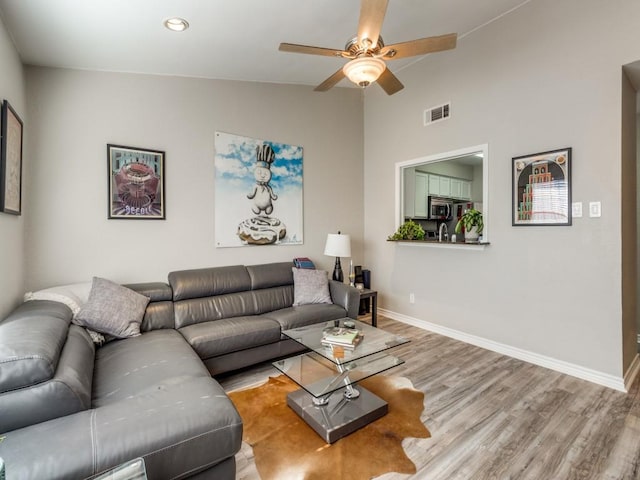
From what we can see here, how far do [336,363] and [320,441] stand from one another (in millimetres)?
445

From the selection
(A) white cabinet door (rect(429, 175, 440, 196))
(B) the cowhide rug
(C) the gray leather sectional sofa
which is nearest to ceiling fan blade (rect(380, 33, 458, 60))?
(C) the gray leather sectional sofa

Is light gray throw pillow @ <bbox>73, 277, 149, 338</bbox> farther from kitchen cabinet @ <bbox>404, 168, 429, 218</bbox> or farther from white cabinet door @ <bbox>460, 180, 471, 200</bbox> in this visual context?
white cabinet door @ <bbox>460, 180, 471, 200</bbox>

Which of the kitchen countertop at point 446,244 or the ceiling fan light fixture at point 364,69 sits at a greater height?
the ceiling fan light fixture at point 364,69

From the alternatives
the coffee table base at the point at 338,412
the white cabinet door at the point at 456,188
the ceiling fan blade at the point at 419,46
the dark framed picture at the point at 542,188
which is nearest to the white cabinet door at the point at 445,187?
the white cabinet door at the point at 456,188

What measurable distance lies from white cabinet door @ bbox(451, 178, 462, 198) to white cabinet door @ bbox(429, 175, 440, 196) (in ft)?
1.40

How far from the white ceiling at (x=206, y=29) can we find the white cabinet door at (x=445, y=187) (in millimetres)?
2305

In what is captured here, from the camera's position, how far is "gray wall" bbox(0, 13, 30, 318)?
2.11 meters

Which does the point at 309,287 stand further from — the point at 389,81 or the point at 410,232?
the point at 389,81

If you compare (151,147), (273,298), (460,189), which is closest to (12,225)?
(151,147)

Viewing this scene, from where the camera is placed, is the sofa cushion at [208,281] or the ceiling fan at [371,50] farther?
the sofa cushion at [208,281]

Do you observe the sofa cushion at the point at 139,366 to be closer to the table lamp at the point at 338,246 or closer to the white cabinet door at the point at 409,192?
the table lamp at the point at 338,246

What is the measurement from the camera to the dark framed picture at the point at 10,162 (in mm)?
2039

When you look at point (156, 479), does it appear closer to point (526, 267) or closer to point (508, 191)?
point (526, 267)

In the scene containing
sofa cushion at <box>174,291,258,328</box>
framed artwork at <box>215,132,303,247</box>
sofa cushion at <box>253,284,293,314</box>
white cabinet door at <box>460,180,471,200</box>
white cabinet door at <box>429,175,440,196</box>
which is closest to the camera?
sofa cushion at <box>174,291,258,328</box>
